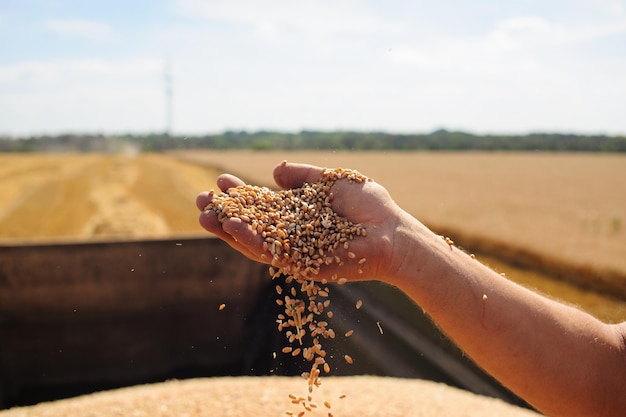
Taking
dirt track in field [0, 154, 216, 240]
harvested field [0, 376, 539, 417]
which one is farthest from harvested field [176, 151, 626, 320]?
dirt track in field [0, 154, 216, 240]

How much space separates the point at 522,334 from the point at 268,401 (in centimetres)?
213

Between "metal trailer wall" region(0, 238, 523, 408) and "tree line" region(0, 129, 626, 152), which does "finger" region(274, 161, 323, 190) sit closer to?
"metal trailer wall" region(0, 238, 523, 408)

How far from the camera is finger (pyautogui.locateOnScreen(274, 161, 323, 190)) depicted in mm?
2781

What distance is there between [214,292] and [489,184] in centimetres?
2299

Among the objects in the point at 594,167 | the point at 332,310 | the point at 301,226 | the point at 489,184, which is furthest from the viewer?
the point at 594,167

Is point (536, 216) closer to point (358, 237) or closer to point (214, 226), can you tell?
point (358, 237)

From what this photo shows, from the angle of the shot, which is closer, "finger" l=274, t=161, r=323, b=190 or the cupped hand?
the cupped hand

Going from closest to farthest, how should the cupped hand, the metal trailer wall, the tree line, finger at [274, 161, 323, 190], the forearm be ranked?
the forearm < the cupped hand < finger at [274, 161, 323, 190] < the metal trailer wall < the tree line

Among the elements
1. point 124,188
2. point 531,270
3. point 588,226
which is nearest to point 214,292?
point 531,270

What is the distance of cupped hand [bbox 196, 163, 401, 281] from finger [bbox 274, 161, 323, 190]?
0.77 feet

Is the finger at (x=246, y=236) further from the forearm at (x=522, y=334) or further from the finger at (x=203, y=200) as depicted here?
the forearm at (x=522, y=334)

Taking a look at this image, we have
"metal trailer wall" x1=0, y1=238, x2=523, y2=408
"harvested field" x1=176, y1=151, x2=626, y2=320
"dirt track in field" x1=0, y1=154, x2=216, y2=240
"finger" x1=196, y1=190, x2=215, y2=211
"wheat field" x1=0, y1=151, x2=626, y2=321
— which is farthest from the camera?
"dirt track in field" x1=0, y1=154, x2=216, y2=240

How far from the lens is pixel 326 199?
2.62m

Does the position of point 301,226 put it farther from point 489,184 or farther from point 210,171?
point 210,171
